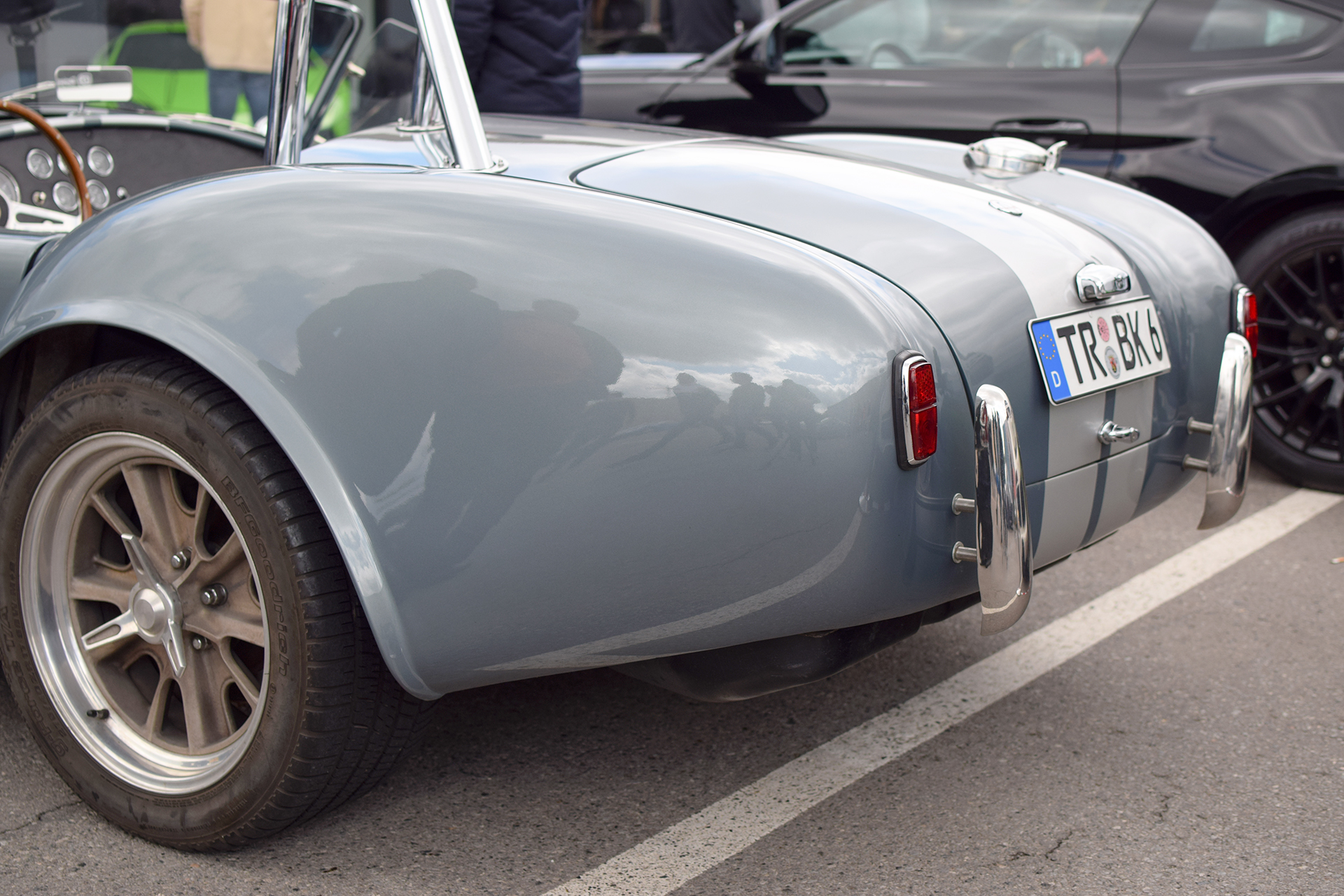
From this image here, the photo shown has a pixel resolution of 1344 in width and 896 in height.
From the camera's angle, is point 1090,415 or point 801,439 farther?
point 1090,415

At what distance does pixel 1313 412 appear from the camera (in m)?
4.11

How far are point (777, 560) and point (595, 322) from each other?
0.39 m

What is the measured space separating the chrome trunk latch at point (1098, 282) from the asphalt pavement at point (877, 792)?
2.82ft

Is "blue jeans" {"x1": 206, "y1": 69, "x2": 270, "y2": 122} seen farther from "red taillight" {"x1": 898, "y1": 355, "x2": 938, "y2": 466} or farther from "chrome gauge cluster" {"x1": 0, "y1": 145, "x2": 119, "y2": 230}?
"red taillight" {"x1": 898, "y1": 355, "x2": 938, "y2": 466}

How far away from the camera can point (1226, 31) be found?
4184mm

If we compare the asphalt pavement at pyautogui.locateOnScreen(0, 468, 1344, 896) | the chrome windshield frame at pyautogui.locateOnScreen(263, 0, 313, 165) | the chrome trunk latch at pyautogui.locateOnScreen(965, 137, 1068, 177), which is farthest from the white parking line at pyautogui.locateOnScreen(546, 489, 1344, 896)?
the chrome windshield frame at pyautogui.locateOnScreen(263, 0, 313, 165)

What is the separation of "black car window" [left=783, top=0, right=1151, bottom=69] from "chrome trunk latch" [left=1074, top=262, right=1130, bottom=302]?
252cm

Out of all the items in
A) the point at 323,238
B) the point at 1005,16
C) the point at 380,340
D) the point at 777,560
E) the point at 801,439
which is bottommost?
the point at 777,560

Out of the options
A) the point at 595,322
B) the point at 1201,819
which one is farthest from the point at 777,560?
the point at 1201,819

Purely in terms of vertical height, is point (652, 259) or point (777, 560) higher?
point (652, 259)

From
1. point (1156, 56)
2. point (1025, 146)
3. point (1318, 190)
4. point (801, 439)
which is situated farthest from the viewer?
point (1156, 56)

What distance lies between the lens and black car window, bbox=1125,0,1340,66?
13.3 ft

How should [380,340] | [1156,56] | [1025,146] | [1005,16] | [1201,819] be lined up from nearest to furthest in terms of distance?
[380,340], [1201,819], [1025,146], [1156,56], [1005,16]

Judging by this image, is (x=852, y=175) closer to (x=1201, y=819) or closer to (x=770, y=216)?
(x=770, y=216)
